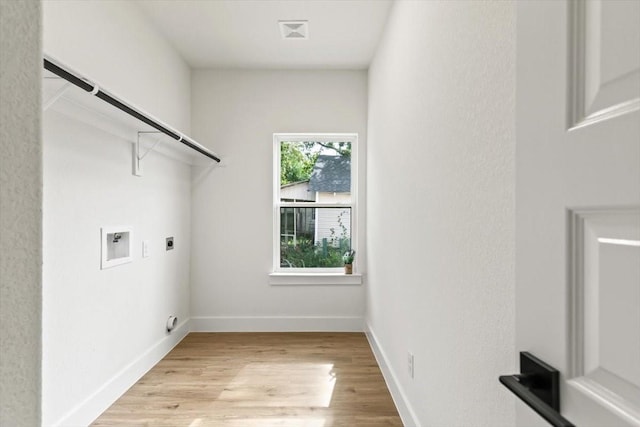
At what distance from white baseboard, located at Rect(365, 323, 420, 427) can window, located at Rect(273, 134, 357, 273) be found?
3.28 feet

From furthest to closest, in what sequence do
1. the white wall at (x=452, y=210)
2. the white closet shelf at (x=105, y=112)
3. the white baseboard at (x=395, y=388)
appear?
the white baseboard at (x=395, y=388) → the white closet shelf at (x=105, y=112) → the white wall at (x=452, y=210)

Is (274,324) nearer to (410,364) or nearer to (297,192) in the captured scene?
(297,192)

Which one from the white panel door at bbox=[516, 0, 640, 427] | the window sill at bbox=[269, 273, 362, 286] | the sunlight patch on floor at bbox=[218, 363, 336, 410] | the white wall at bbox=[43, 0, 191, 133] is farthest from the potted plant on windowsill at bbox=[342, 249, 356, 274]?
the white panel door at bbox=[516, 0, 640, 427]

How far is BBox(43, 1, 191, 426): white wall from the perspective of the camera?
1.78 meters

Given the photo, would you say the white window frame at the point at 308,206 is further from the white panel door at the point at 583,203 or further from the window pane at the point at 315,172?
the white panel door at the point at 583,203

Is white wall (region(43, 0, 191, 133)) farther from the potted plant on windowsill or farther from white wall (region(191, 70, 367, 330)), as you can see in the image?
the potted plant on windowsill

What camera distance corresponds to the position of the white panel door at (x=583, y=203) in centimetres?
42

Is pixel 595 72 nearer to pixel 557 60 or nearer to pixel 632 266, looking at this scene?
pixel 557 60

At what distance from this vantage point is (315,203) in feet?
12.6

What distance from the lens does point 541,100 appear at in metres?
0.57
